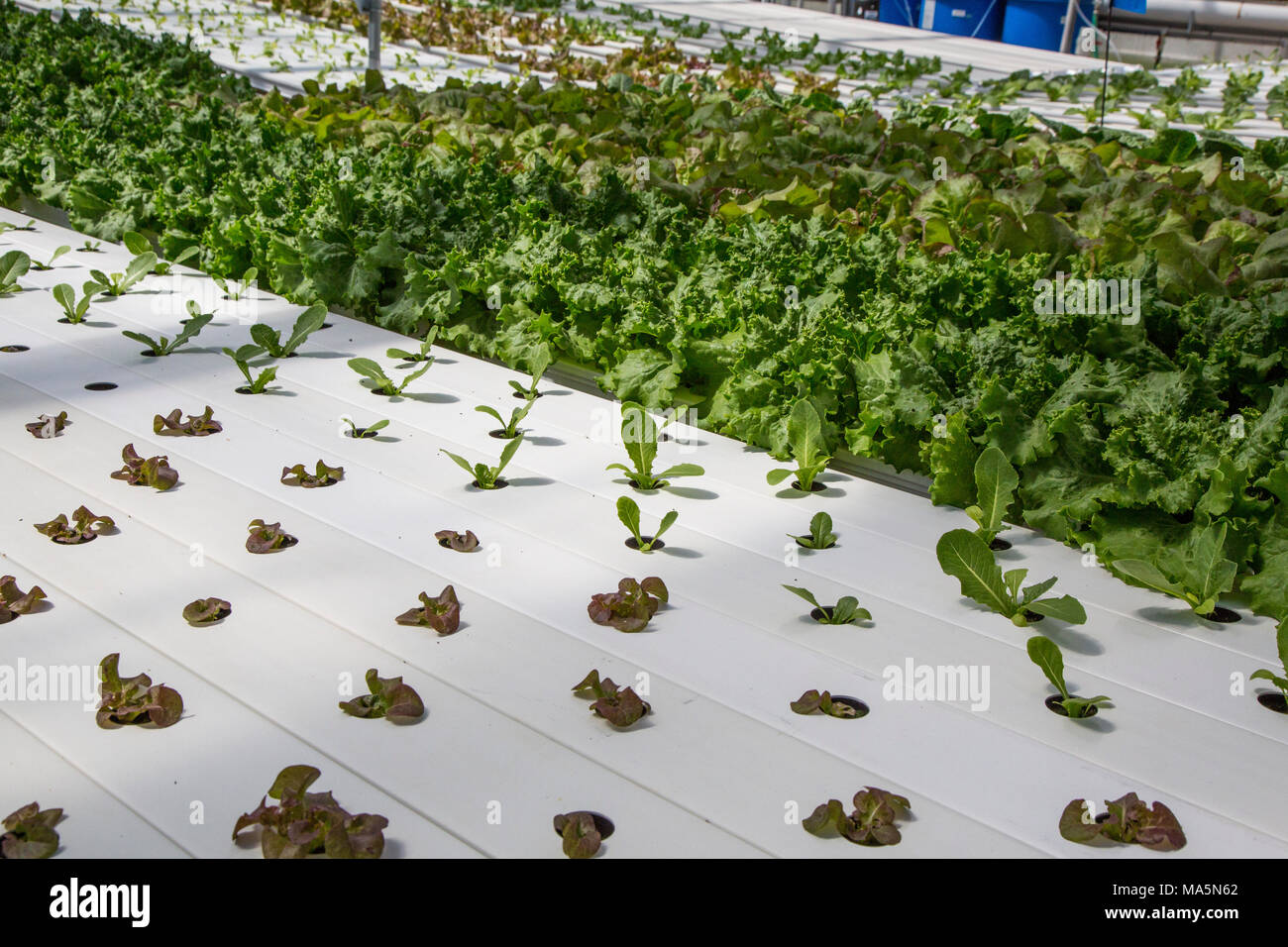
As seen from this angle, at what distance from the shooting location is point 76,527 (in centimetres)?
204

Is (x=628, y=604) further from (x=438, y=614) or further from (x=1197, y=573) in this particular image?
(x=1197, y=573)

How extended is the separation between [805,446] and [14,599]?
4.50ft

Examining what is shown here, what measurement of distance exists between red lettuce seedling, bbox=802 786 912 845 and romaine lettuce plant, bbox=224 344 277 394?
182 centimetres

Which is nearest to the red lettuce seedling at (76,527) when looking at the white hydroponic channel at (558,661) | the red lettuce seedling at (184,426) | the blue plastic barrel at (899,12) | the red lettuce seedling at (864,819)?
the white hydroponic channel at (558,661)

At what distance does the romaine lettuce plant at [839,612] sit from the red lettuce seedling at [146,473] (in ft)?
3.84

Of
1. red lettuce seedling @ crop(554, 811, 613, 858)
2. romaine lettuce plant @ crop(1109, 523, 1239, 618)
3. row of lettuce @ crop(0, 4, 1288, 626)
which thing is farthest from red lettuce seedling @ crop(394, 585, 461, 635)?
romaine lettuce plant @ crop(1109, 523, 1239, 618)

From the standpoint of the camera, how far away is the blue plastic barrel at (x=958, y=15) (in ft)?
47.4

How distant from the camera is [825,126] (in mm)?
4484

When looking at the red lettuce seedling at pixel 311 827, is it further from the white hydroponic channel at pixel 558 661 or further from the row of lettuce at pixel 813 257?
the row of lettuce at pixel 813 257

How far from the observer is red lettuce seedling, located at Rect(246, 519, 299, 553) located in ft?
6.59

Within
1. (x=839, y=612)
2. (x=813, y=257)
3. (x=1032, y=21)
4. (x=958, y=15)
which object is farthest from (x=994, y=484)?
(x=958, y=15)

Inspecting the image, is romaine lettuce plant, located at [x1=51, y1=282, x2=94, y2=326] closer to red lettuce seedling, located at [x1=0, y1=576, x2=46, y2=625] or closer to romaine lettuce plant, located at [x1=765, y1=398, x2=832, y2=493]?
red lettuce seedling, located at [x1=0, y1=576, x2=46, y2=625]
